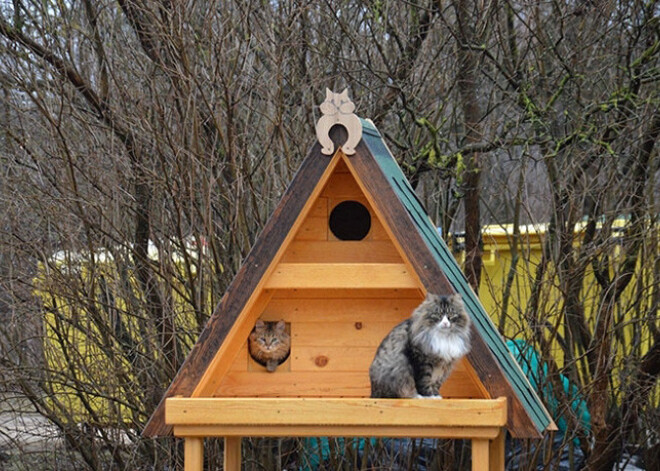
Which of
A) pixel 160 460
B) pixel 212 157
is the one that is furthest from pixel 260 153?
pixel 160 460

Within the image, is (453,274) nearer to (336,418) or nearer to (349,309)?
(349,309)

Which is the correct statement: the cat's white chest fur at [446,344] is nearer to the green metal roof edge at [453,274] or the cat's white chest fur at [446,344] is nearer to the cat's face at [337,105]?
the green metal roof edge at [453,274]

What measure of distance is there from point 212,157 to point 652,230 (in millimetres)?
3017

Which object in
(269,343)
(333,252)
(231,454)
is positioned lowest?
(231,454)

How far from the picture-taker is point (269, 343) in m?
4.05

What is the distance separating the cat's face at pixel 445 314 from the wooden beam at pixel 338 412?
0.93 feet

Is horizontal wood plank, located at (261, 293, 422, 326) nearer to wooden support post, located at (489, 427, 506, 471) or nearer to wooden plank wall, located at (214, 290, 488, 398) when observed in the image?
wooden plank wall, located at (214, 290, 488, 398)

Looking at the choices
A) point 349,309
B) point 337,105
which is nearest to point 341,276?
point 349,309

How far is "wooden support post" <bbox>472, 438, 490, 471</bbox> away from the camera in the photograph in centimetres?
357

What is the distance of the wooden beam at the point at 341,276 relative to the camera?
376 cm

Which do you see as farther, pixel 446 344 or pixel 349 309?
pixel 349 309

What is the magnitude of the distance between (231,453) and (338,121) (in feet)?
5.98

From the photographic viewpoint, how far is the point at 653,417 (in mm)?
6730

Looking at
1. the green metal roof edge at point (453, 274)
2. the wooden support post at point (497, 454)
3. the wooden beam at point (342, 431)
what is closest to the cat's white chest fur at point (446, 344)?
the green metal roof edge at point (453, 274)
